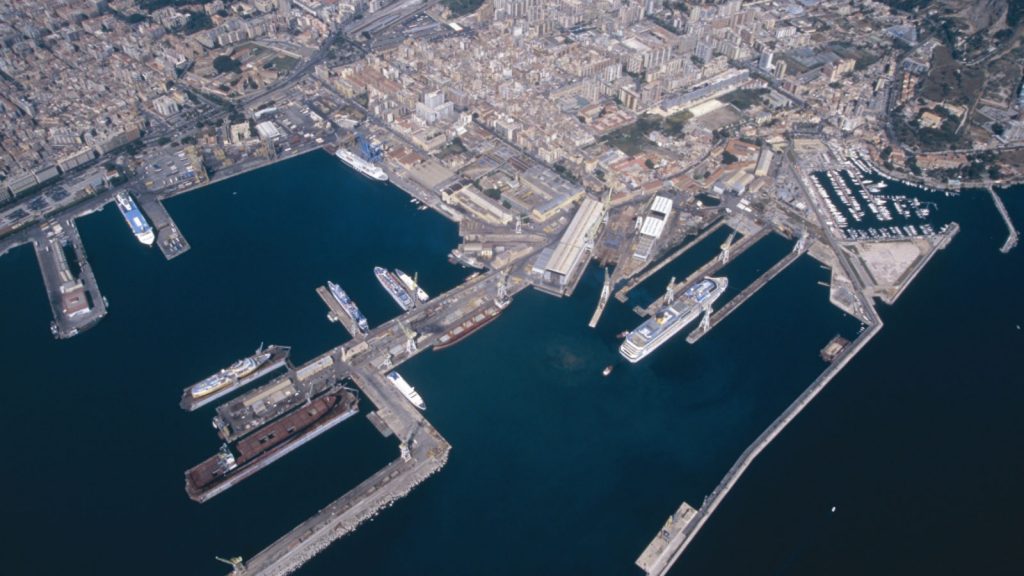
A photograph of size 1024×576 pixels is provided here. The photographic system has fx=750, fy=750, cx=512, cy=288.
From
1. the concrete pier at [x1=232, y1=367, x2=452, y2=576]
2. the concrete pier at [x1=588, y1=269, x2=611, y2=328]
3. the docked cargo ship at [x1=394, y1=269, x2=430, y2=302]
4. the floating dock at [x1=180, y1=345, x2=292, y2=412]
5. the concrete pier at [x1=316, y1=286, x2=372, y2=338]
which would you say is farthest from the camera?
the docked cargo ship at [x1=394, y1=269, x2=430, y2=302]

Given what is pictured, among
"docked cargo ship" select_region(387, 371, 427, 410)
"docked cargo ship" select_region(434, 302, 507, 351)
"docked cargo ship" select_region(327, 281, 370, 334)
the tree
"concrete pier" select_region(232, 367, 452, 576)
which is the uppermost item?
the tree

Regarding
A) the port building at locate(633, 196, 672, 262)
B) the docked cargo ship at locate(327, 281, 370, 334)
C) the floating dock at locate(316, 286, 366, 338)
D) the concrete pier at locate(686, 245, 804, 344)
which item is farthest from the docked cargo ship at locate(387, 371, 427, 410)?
the port building at locate(633, 196, 672, 262)

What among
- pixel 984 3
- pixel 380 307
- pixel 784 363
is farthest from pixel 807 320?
pixel 984 3

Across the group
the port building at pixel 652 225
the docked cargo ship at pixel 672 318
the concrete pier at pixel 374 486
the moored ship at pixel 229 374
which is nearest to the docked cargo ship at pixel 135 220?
the moored ship at pixel 229 374

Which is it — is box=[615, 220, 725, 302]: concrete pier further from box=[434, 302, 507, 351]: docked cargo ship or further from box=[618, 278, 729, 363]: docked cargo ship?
box=[434, 302, 507, 351]: docked cargo ship

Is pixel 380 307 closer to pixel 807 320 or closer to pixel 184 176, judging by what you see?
pixel 184 176

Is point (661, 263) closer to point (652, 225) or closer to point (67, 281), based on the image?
point (652, 225)

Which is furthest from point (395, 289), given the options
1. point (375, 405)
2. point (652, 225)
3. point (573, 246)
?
point (652, 225)
